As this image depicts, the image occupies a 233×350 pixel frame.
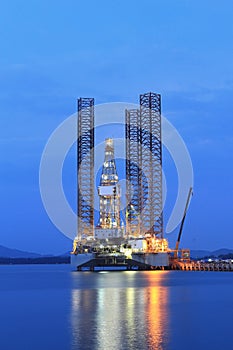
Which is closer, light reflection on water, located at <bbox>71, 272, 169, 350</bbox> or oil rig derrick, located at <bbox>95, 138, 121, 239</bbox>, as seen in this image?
light reflection on water, located at <bbox>71, 272, 169, 350</bbox>

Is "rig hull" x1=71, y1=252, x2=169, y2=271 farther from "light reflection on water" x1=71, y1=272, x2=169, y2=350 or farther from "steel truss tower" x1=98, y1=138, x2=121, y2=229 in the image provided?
"light reflection on water" x1=71, y1=272, x2=169, y2=350

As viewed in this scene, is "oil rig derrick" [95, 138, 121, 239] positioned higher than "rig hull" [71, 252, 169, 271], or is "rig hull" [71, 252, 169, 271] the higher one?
"oil rig derrick" [95, 138, 121, 239]

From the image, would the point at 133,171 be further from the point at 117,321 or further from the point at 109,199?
the point at 117,321

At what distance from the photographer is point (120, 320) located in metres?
25.3

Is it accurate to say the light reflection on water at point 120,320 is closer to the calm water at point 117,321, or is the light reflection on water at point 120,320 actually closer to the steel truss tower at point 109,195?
the calm water at point 117,321

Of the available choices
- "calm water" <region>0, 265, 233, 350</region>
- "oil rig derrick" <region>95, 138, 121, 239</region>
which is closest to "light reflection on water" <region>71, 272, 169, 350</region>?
"calm water" <region>0, 265, 233, 350</region>

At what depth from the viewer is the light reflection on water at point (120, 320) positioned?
20.4m

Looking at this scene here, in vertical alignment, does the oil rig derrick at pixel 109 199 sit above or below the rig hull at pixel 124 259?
above

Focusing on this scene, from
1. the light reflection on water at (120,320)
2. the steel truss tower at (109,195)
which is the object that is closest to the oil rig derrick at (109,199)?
the steel truss tower at (109,195)

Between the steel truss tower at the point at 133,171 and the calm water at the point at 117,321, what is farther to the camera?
the steel truss tower at the point at 133,171

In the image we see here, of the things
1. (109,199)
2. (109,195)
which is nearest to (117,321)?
(109,195)

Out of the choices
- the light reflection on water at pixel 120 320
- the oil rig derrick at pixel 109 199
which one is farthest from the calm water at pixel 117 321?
the oil rig derrick at pixel 109 199

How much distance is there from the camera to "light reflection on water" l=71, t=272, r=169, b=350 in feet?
66.9

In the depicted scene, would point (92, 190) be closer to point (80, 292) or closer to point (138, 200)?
point (138, 200)
